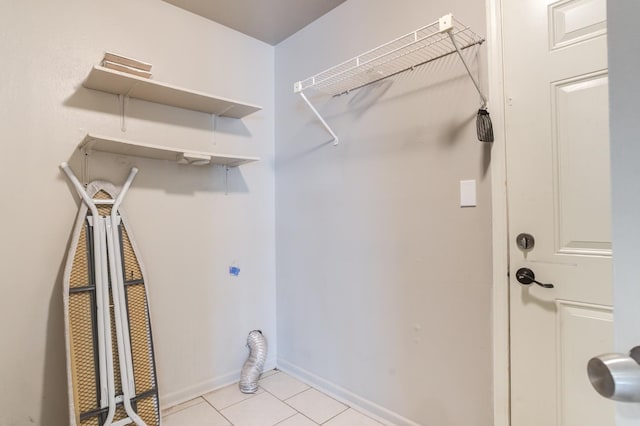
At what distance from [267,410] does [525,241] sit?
1.74 meters

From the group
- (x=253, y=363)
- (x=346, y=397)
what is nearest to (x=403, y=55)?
(x=346, y=397)

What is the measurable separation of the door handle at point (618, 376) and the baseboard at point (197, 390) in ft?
7.62

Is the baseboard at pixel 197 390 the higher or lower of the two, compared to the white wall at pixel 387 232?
lower

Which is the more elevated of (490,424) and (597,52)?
(597,52)

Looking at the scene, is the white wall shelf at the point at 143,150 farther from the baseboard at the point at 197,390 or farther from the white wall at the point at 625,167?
the white wall at the point at 625,167

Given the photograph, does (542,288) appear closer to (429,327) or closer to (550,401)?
(550,401)

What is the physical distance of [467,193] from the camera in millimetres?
1596

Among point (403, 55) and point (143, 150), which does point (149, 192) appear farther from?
point (403, 55)

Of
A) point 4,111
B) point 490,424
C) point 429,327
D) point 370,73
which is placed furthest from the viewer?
point 370,73

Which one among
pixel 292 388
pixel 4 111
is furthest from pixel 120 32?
pixel 292 388

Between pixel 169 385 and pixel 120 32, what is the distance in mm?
2179

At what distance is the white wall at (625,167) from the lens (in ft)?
1.44

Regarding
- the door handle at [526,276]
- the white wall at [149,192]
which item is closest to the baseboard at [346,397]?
the white wall at [149,192]

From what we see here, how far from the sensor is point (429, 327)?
1.74 meters
